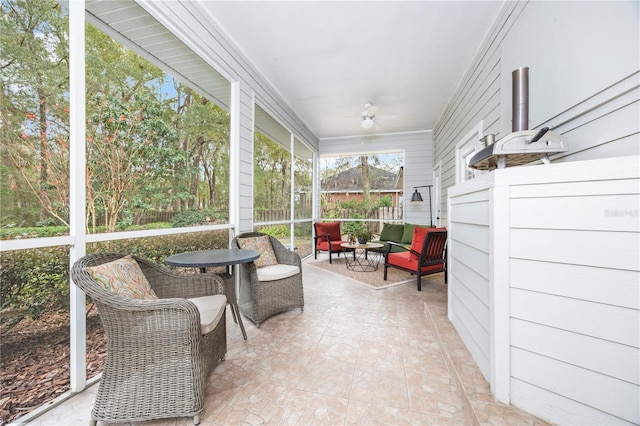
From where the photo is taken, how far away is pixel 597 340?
960 mm

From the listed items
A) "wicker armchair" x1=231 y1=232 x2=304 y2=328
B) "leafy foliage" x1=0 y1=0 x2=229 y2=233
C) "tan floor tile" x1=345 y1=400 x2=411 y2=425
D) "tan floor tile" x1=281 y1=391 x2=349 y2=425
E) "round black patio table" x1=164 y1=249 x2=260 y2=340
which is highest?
"leafy foliage" x1=0 y1=0 x2=229 y2=233

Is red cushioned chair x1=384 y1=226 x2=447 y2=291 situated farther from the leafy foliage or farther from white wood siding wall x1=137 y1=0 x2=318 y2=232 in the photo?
the leafy foliage

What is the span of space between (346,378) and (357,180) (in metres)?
5.67

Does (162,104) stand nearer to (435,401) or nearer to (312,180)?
(435,401)

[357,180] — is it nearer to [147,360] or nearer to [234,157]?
[234,157]

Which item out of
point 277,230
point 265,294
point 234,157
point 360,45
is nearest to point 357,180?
point 277,230

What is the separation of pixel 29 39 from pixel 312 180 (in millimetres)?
5507

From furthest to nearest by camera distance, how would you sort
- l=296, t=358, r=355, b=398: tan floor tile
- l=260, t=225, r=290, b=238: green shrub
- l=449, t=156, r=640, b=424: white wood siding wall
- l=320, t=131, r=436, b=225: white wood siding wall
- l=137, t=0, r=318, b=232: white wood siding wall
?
→ l=320, t=131, r=436, b=225: white wood siding wall → l=260, t=225, r=290, b=238: green shrub → l=137, t=0, r=318, b=232: white wood siding wall → l=296, t=358, r=355, b=398: tan floor tile → l=449, t=156, r=640, b=424: white wood siding wall

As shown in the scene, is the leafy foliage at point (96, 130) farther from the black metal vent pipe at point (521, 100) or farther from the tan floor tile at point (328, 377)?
the black metal vent pipe at point (521, 100)

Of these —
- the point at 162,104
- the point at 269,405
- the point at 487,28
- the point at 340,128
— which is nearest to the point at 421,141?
Answer: the point at 340,128

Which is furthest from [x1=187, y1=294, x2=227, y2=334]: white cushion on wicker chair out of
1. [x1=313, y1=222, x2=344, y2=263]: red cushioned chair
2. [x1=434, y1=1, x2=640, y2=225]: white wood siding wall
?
[x1=313, y1=222, x2=344, y2=263]: red cushioned chair

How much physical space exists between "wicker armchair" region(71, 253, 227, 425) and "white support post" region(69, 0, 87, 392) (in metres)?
0.35

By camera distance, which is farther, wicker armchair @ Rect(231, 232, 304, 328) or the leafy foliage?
wicker armchair @ Rect(231, 232, 304, 328)

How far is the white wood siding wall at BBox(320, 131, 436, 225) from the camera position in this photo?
20.1ft
